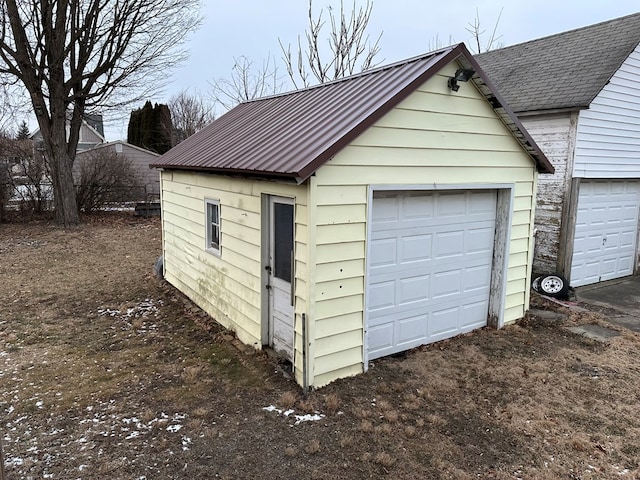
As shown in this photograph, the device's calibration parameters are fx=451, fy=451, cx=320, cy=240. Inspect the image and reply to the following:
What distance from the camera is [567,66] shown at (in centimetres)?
976

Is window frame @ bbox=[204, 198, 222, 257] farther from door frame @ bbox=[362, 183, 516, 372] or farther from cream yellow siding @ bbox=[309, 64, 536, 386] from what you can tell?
door frame @ bbox=[362, 183, 516, 372]

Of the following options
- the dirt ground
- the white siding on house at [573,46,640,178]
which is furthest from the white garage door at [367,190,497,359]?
the white siding on house at [573,46,640,178]

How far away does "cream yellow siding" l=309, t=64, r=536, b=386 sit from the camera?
4.68 metres

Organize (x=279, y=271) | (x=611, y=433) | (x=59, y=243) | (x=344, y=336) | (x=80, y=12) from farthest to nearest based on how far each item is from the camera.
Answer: (x=80, y=12)
(x=59, y=243)
(x=279, y=271)
(x=344, y=336)
(x=611, y=433)

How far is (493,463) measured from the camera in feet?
12.3

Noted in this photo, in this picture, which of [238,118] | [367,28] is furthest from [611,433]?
[367,28]

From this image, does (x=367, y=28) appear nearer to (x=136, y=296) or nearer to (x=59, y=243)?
(x=59, y=243)

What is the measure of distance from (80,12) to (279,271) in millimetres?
14553

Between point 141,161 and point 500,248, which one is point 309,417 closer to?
point 500,248

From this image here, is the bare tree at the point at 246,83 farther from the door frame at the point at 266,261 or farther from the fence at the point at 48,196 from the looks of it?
the door frame at the point at 266,261

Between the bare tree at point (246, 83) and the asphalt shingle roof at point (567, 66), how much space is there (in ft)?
45.3

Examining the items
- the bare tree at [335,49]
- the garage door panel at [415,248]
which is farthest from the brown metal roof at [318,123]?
the bare tree at [335,49]

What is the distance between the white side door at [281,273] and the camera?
514 centimetres

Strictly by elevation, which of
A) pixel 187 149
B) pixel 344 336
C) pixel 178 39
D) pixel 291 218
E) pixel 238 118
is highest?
pixel 178 39
